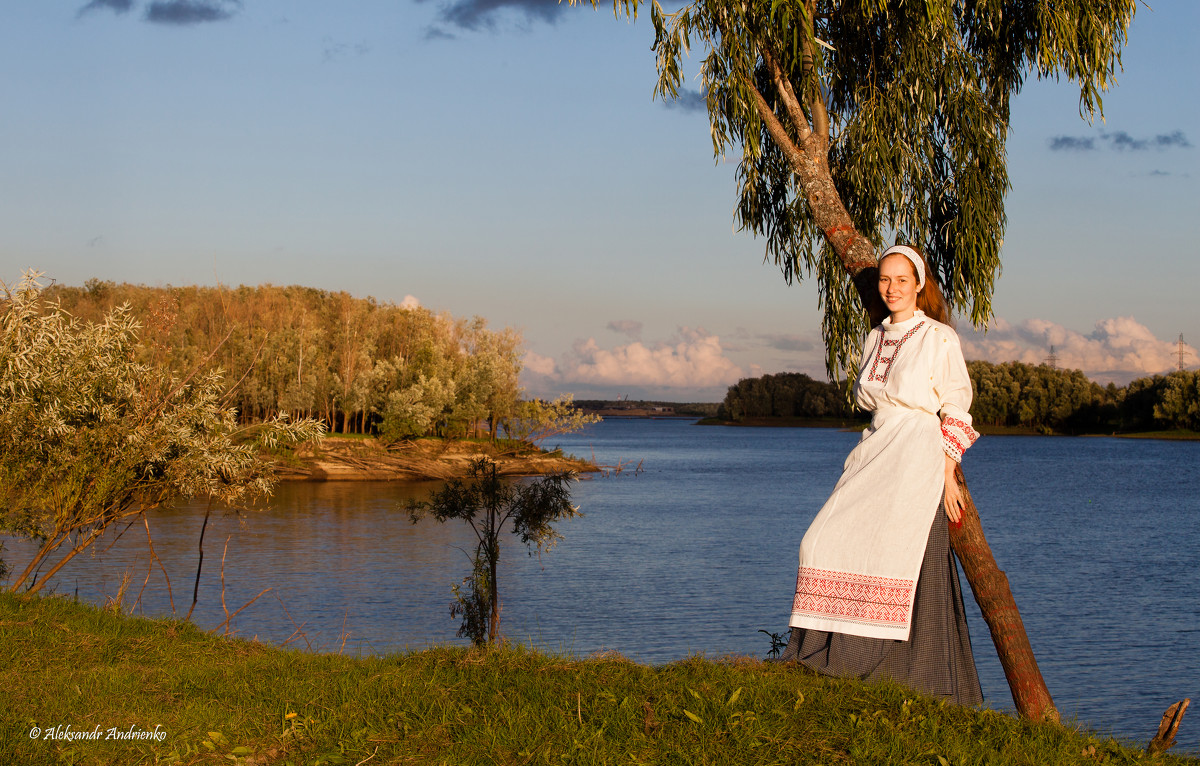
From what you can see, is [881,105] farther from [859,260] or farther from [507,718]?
[507,718]

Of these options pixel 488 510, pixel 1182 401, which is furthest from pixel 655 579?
pixel 1182 401

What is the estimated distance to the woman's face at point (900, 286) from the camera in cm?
500

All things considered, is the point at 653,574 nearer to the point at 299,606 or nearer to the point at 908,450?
the point at 299,606

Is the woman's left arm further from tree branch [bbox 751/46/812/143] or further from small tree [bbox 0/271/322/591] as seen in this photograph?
small tree [bbox 0/271/322/591]

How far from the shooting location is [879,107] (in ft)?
23.4

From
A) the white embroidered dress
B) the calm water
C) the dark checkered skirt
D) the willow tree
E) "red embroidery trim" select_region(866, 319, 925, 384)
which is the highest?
the willow tree

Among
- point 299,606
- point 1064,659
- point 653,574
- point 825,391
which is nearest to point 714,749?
point 1064,659

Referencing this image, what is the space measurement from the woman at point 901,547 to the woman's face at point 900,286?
13 centimetres

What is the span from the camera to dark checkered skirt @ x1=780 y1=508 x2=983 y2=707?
464 cm

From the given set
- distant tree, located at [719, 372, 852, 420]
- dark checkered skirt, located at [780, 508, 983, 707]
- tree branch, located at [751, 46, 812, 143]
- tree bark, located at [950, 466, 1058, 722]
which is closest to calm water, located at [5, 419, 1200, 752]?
tree bark, located at [950, 466, 1058, 722]

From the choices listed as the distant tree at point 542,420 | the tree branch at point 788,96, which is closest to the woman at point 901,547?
the tree branch at point 788,96

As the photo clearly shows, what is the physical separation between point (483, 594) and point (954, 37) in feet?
31.0

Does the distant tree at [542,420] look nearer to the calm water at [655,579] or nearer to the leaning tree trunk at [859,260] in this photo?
the calm water at [655,579]

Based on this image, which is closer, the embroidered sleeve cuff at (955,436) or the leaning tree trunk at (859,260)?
the embroidered sleeve cuff at (955,436)
